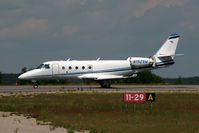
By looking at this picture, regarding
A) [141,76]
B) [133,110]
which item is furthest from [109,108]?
[141,76]

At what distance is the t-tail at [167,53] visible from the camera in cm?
4662

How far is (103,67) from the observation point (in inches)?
1810

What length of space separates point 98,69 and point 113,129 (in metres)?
29.6

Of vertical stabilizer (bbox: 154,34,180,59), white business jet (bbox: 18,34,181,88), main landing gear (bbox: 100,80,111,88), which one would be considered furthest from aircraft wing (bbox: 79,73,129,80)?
vertical stabilizer (bbox: 154,34,180,59)

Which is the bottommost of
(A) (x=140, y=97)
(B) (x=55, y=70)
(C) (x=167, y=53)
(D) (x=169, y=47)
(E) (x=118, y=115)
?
(E) (x=118, y=115)

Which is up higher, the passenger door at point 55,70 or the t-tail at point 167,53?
the t-tail at point 167,53

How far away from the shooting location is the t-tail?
153ft

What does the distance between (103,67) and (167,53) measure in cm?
838

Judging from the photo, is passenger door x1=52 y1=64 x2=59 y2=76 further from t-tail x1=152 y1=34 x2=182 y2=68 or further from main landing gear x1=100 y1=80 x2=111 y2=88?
t-tail x1=152 y1=34 x2=182 y2=68

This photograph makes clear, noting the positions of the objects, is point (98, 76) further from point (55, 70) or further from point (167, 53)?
point (167, 53)

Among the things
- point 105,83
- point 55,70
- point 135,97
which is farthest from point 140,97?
point 55,70

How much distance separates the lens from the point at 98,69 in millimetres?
45812

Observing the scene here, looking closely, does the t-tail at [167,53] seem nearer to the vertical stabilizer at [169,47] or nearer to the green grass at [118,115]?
the vertical stabilizer at [169,47]

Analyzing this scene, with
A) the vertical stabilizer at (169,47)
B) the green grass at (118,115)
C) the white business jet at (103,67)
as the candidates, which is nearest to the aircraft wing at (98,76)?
the white business jet at (103,67)
